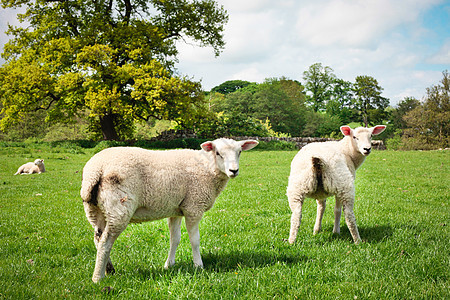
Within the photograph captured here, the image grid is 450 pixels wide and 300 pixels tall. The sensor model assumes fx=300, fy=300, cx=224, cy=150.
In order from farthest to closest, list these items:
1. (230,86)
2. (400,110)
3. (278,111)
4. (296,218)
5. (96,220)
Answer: (230,86) → (400,110) → (278,111) → (296,218) → (96,220)

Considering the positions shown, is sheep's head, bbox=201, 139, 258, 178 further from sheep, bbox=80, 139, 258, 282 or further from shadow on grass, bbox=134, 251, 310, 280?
shadow on grass, bbox=134, 251, 310, 280

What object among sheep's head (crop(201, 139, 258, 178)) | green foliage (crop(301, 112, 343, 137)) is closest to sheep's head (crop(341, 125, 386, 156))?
sheep's head (crop(201, 139, 258, 178))

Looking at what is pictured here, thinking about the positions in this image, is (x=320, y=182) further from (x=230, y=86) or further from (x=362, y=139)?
(x=230, y=86)

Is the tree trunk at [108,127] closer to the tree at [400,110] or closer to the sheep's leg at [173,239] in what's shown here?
the sheep's leg at [173,239]

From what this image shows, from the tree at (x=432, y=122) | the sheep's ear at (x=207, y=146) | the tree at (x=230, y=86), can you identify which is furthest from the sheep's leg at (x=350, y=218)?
the tree at (x=230, y=86)

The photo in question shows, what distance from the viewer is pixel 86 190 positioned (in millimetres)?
3355

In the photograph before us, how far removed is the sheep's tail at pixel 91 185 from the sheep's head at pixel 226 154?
1337 mm

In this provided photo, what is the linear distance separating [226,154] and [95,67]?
21275 millimetres

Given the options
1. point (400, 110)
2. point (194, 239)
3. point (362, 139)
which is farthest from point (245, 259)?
point (400, 110)

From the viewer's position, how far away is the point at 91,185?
132 inches

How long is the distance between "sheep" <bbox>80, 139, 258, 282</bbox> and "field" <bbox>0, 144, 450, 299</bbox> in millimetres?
383

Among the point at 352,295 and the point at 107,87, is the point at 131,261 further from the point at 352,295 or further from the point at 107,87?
the point at 107,87

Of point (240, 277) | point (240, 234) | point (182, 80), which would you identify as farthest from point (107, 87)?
point (240, 277)

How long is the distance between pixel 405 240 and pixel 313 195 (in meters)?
1.60
